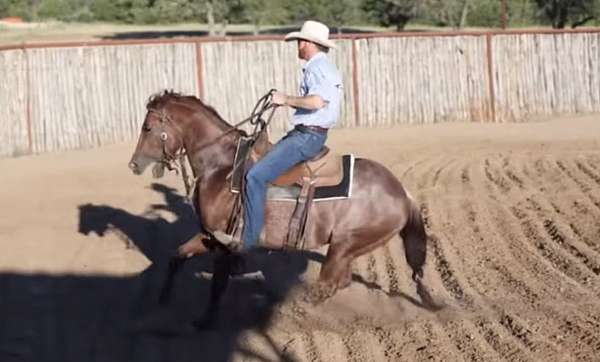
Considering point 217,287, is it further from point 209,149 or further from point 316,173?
point 316,173

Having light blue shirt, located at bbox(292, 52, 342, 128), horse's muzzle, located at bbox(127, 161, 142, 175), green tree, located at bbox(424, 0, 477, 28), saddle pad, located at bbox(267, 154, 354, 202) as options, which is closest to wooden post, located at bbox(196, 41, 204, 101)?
horse's muzzle, located at bbox(127, 161, 142, 175)

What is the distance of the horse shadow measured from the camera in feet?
28.6

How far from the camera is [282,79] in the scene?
2302 centimetres

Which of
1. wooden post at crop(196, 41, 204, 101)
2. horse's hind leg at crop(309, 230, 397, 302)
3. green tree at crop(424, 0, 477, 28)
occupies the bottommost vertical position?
horse's hind leg at crop(309, 230, 397, 302)

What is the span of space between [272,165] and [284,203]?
14.2 inches

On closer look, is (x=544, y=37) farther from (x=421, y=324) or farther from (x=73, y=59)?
(x=421, y=324)

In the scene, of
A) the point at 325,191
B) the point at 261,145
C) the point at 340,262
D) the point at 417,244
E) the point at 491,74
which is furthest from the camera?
the point at 491,74

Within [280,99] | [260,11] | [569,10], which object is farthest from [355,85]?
[260,11]

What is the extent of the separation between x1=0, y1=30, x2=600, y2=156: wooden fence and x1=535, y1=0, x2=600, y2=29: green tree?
18.7m

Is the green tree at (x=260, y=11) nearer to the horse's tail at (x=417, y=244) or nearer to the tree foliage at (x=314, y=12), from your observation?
the tree foliage at (x=314, y=12)

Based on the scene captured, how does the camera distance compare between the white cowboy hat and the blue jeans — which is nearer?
the white cowboy hat

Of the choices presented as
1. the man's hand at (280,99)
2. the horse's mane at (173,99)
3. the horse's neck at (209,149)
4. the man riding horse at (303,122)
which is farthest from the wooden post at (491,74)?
the man's hand at (280,99)

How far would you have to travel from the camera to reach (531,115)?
25281mm

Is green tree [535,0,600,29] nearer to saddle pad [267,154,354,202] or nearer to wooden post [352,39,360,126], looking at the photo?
wooden post [352,39,360,126]
